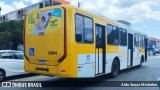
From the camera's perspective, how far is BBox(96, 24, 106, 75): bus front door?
1069 centimetres

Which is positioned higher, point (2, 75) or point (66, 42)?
point (66, 42)

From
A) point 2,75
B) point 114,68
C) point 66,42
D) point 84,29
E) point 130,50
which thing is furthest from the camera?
point 130,50

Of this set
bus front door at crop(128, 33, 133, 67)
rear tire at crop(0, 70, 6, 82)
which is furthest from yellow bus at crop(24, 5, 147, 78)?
bus front door at crop(128, 33, 133, 67)

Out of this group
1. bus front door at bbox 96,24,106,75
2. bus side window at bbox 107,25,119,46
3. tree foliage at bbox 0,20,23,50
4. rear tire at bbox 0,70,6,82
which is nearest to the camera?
bus front door at bbox 96,24,106,75

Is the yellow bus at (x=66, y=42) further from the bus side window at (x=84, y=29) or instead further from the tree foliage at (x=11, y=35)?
the tree foliage at (x=11, y=35)

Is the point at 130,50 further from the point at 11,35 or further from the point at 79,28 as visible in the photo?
the point at 11,35

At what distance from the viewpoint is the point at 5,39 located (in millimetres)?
42375

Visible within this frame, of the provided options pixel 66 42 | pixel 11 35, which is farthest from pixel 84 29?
pixel 11 35

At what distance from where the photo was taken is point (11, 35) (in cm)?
4403

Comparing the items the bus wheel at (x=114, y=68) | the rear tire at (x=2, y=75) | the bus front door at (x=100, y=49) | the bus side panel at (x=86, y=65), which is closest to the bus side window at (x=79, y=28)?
the bus side panel at (x=86, y=65)

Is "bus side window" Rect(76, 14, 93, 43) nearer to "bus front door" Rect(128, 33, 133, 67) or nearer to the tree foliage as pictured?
"bus front door" Rect(128, 33, 133, 67)

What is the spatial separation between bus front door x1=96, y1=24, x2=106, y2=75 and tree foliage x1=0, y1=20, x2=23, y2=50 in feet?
110

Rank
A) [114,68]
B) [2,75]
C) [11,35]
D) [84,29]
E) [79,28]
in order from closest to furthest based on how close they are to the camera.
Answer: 1. [79,28]
2. [84,29]
3. [2,75]
4. [114,68]
5. [11,35]

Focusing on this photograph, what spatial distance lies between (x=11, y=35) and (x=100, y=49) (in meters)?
35.6
